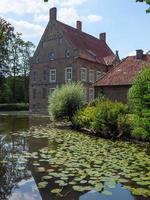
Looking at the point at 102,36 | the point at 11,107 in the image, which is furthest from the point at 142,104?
the point at 102,36

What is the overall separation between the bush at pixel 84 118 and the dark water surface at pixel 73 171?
6.76m

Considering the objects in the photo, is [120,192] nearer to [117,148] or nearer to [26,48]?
[117,148]

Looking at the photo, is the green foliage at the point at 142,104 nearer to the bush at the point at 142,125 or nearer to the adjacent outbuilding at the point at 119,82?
the bush at the point at 142,125

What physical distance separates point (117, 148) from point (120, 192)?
6.53 meters

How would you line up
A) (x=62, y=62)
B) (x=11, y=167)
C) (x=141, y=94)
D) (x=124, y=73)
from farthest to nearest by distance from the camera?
(x=62, y=62) → (x=124, y=73) → (x=141, y=94) → (x=11, y=167)

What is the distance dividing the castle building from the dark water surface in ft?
120

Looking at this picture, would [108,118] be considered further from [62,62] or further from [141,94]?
[62,62]

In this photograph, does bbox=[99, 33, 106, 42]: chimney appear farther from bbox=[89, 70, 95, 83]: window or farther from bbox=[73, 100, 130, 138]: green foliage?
bbox=[73, 100, 130, 138]: green foliage

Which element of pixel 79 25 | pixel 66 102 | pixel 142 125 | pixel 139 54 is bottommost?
pixel 142 125

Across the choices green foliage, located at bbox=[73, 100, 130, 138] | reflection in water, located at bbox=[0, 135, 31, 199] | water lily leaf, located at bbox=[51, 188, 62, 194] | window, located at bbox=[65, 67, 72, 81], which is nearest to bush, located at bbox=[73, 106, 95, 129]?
green foliage, located at bbox=[73, 100, 130, 138]

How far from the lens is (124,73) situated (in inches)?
1342

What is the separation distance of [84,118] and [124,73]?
1306 cm

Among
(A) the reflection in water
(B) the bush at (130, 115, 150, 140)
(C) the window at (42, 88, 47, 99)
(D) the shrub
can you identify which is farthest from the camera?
(C) the window at (42, 88, 47, 99)

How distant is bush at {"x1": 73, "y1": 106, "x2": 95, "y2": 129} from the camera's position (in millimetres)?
21675
